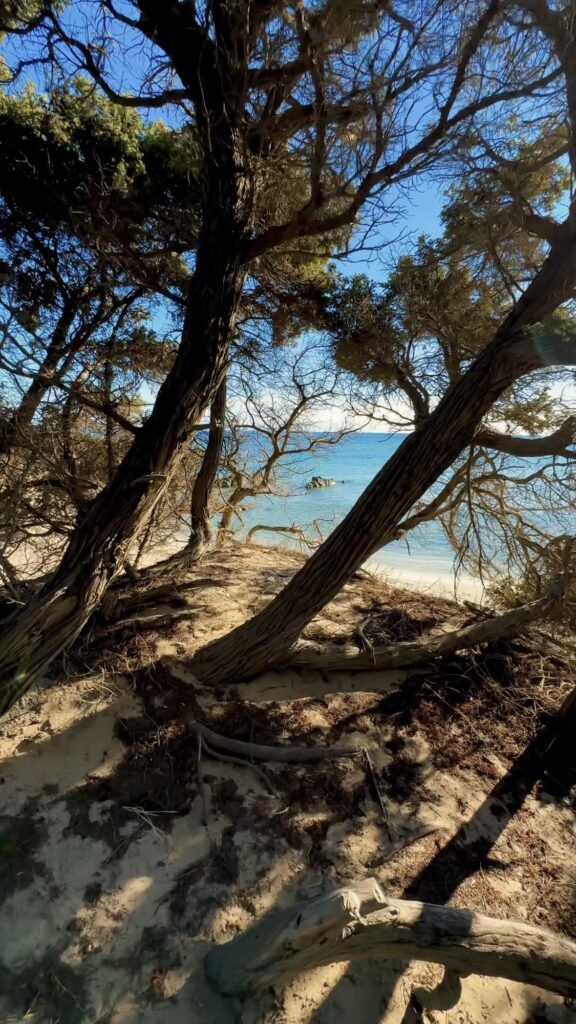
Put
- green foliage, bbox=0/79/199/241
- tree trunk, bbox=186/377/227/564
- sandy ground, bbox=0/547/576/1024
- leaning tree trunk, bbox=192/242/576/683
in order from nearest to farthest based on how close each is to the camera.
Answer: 1. sandy ground, bbox=0/547/576/1024
2. leaning tree trunk, bbox=192/242/576/683
3. green foliage, bbox=0/79/199/241
4. tree trunk, bbox=186/377/227/564

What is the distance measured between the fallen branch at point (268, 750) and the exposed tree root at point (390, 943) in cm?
103

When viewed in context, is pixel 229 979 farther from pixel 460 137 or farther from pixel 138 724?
pixel 460 137

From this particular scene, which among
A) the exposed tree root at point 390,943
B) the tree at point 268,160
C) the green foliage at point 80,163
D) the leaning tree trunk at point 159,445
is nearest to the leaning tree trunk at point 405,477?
the tree at point 268,160

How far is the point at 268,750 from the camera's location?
10.0 ft

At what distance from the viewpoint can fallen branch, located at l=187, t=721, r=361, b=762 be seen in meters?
3.04

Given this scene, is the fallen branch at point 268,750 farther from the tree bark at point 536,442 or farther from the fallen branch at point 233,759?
the tree bark at point 536,442

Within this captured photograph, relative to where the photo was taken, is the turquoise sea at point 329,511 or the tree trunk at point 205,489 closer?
the tree trunk at point 205,489

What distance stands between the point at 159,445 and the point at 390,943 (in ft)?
9.87

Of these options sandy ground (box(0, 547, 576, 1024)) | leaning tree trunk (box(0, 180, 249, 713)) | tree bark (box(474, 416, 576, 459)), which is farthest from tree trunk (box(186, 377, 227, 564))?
tree bark (box(474, 416, 576, 459))

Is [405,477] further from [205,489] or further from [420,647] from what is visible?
[205,489]

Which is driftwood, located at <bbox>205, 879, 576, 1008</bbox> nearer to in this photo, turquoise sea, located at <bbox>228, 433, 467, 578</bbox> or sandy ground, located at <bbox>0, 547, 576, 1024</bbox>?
sandy ground, located at <bbox>0, 547, 576, 1024</bbox>

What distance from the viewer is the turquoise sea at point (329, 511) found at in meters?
6.33

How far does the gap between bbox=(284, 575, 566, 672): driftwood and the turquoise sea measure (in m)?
1.30

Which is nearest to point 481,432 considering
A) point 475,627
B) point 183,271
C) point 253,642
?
point 475,627
